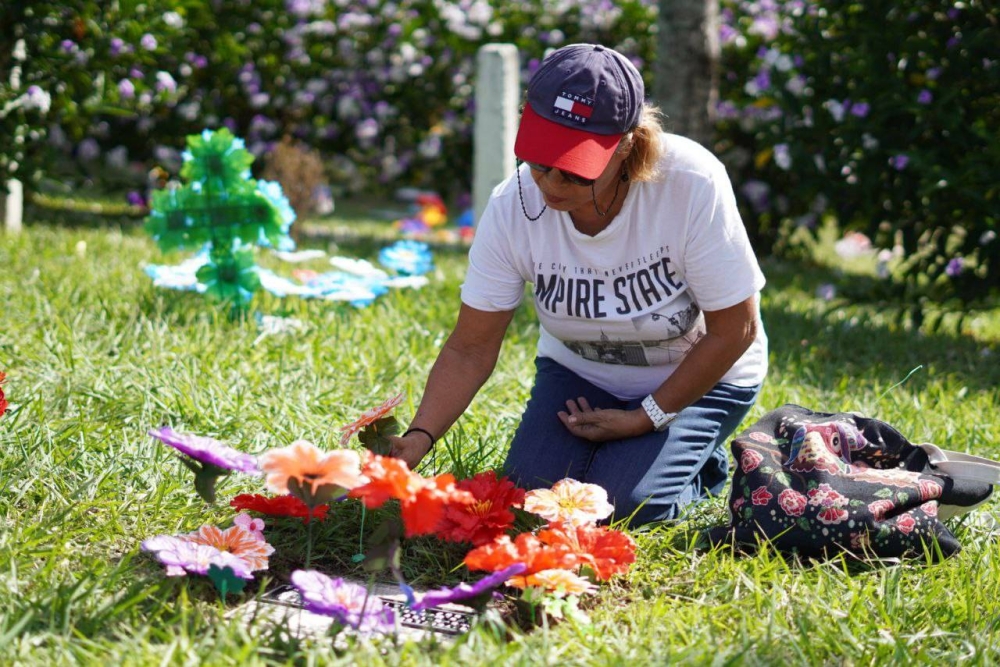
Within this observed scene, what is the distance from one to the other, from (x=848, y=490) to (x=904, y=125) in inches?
116

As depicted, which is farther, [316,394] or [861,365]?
[861,365]

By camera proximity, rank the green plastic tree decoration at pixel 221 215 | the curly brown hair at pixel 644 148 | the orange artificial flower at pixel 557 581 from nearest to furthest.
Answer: the orange artificial flower at pixel 557 581
the curly brown hair at pixel 644 148
the green plastic tree decoration at pixel 221 215

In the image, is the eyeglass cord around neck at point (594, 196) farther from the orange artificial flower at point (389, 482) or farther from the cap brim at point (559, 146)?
the orange artificial flower at point (389, 482)

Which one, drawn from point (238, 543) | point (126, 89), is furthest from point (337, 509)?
point (126, 89)

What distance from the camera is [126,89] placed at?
5.76 metres

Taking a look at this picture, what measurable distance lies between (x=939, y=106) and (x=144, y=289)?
10.8ft

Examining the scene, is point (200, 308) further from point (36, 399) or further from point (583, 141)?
point (583, 141)

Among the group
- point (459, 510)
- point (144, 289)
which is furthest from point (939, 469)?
point (144, 289)

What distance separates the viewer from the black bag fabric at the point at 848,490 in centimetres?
233

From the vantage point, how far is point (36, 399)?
2912 mm

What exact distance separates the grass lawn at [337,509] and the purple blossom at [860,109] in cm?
101

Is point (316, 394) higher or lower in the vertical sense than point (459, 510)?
lower

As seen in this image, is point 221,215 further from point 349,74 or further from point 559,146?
point 349,74

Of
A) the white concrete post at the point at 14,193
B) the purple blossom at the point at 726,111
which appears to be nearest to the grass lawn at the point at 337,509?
the white concrete post at the point at 14,193
